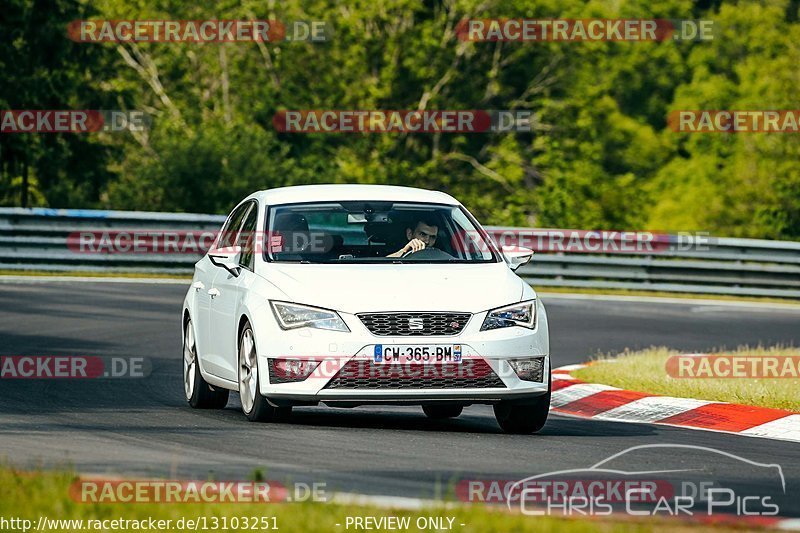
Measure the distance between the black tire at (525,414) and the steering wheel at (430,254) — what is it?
1124 mm

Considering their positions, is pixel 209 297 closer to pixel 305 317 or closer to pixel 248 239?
pixel 248 239

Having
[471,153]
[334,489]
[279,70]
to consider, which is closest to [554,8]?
[471,153]

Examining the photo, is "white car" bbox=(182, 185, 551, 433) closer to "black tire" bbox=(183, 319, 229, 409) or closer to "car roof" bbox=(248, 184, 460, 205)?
"car roof" bbox=(248, 184, 460, 205)

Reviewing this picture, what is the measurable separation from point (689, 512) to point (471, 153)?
47435 mm

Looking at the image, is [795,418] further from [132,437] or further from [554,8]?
[554,8]

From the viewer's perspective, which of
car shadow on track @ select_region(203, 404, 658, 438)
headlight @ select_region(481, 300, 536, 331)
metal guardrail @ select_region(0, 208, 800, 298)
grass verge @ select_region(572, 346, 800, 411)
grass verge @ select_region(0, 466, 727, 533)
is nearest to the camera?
grass verge @ select_region(0, 466, 727, 533)

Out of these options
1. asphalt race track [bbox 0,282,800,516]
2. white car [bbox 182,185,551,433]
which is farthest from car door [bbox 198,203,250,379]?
asphalt race track [bbox 0,282,800,516]

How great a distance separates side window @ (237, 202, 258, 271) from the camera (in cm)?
1212

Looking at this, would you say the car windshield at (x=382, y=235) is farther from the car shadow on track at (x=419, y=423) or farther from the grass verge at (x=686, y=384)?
the grass verge at (x=686, y=384)

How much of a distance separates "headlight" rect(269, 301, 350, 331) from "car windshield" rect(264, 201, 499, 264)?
28.7 inches

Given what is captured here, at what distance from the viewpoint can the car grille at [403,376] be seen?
429 inches

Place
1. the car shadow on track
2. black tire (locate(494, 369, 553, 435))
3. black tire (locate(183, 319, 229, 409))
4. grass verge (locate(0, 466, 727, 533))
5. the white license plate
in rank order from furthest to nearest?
black tire (locate(183, 319, 229, 409)) < the car shadow on track < black tire (locate(494, 369, 553, 435)) < the white license plate < grass verge (locate(0, 466, 727, 533))

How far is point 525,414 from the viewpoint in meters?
11.6

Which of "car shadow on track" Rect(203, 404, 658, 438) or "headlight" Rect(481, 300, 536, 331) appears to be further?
"car shadow on track" Rect(203, 404, 658, 438)
